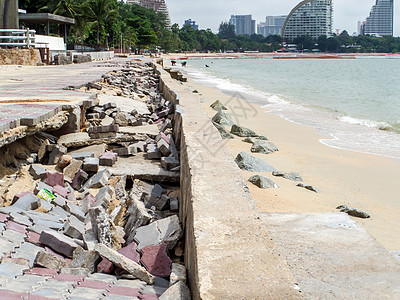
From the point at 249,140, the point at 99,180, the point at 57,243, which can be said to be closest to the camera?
the point at 57,243

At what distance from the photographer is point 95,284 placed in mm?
2463

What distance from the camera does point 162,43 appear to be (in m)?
99.3

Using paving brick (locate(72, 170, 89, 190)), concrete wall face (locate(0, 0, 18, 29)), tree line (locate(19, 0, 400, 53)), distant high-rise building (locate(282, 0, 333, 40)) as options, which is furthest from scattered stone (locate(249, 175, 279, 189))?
distant high-rise building (locate(282, 0, 333, 40))

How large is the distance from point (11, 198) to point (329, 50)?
497 ft

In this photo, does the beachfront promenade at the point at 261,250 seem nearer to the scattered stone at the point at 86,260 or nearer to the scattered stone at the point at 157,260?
the scattered stone at the point at 157,260

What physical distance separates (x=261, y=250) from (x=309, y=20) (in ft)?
575

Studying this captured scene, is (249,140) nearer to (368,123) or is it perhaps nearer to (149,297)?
(149,297)

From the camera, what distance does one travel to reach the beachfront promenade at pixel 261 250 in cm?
192

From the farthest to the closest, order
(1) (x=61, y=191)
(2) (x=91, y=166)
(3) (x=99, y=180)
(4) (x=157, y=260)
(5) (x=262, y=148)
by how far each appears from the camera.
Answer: (5) (x=262, y=148) → (2) (x=91, y=166) → (3) (x=99, y=180) → (1) (x=61, y=191) → (4) (x=157, y=260)

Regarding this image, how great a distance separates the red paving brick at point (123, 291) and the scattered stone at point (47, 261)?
0.49 meters

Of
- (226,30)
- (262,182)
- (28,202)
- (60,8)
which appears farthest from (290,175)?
(226,30)

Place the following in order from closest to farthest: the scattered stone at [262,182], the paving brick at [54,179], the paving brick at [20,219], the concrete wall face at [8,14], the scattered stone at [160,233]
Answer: the scattered stone at [160,233] < the paving brick at [20,219] < the paving brick at [54,179] < the scattered stone at [262,182] < the concrete wall face at [8,14]

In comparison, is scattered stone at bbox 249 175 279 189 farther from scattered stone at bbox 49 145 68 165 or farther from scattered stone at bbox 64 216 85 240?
scattered stone at bbox 64 216 85 240

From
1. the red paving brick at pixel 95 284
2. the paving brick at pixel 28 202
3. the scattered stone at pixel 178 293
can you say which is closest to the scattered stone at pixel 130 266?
the red paving brick at pixel 95 284
